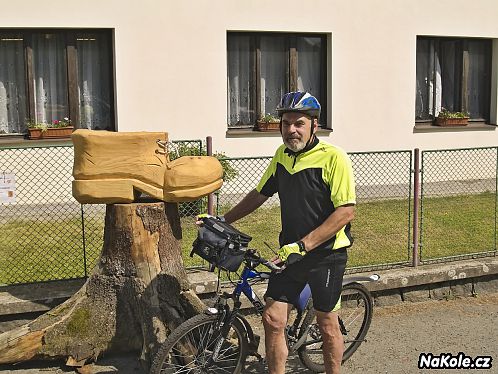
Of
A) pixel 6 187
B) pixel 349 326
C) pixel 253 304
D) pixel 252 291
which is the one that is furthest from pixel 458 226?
pixel 6 187

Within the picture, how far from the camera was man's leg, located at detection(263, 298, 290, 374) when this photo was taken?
4293mm

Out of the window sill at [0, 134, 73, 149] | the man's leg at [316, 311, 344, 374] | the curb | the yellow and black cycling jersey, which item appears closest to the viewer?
the yellow and black cycling jersey

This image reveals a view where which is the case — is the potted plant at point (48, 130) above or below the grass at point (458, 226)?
above

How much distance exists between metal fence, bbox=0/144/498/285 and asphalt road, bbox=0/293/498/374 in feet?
2.15

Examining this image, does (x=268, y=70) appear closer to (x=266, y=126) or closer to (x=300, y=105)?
(x=266, y=126)

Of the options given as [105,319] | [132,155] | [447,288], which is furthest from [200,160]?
[447,288]

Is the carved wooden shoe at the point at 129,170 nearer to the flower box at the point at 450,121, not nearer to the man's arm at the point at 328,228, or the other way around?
the man's arm at the point at 328,228

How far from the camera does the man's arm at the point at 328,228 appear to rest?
4113 mm

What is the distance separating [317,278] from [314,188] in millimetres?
581

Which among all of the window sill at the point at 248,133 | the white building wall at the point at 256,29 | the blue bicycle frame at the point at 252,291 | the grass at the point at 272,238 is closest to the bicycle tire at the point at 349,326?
the blue bicycle frame at the point at 252,291

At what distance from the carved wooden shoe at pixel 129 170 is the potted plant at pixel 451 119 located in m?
9.53

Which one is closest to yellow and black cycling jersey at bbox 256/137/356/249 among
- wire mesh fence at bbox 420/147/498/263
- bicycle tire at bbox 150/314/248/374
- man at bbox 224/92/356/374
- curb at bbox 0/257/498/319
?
man at bbox 224/92/356/374

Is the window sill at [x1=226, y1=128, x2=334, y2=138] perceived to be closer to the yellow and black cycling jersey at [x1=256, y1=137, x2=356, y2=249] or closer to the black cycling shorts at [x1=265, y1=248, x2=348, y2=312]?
the yellow and black cycling jersey at [x1=256, y1=137, x2=356, y2=249]

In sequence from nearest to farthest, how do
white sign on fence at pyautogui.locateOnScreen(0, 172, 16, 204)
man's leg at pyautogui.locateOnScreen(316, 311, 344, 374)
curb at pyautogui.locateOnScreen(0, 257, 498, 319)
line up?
1. man's leg at pyautogui.locateOnScreen(316, 311, 344, 374)
2. curb at pyautogui.locateOnScreen(0, 257, 498, 319)
3. white sign on fence at pyautogui.locateOnScreen(0, 172, 16, 204)
